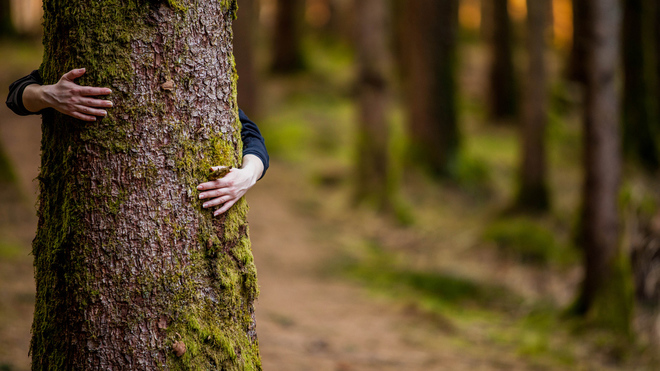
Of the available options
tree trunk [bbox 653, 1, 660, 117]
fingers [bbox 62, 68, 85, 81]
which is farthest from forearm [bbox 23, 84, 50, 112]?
tree trunk [bbox 653, 1, 660, 117]

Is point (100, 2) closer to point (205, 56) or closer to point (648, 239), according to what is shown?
point (205, 56)

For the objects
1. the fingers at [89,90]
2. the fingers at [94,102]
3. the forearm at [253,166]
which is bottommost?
the forearm at [253,166]

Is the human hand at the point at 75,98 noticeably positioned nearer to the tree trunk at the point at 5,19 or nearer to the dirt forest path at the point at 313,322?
the dirt forest path at the point at 313,322

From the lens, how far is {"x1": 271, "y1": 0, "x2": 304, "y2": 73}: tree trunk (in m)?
18.2

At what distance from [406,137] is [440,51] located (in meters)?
2.21

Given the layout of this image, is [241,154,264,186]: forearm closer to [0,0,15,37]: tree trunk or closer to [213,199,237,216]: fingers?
[213,199,237,216]: fingers

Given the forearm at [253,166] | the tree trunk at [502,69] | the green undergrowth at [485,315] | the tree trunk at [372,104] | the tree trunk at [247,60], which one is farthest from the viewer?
the tree trunk at [502,69]

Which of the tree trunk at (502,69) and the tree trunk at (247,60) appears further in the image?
the tree trunk at (502,69)

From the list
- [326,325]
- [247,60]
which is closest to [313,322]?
→ [326,325]

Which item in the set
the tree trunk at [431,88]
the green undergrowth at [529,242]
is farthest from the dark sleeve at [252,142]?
the tree trunk at [431,88]

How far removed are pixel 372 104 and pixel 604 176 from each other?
5.20 metres

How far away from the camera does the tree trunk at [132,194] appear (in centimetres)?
225

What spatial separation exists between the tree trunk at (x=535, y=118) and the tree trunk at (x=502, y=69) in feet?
19.7

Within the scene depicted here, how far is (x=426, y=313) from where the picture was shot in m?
6.71
